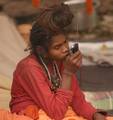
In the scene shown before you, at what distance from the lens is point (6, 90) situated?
2844mm

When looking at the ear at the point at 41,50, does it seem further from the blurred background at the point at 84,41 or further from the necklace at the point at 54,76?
the blurred background at the point at 84,41

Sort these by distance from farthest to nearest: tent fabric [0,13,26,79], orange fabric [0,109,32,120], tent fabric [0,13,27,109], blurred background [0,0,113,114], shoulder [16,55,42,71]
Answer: tent fabric [0,13,26,79] < blurred background [0,0,113,114] < tent fabric [0,13,27,109] < shoulder [16,55,42,71] < orange fabric [0,109,32,120]

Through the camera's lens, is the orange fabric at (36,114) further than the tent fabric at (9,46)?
No

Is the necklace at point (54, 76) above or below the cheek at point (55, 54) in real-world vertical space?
below

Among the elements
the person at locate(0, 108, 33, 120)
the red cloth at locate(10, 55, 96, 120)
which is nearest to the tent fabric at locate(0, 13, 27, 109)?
the red cloth at locate(10, 55, 96, 120)

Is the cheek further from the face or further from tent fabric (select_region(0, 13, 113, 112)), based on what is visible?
tent fabric (select_region(0, 13, 113, 112))

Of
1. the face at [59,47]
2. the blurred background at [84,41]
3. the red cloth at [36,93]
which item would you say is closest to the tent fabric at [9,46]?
the blurred background at [84,41]

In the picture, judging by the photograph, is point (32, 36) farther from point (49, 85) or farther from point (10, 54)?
point (10, 54)

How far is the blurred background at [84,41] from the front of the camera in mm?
3006

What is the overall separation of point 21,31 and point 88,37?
2.14ft

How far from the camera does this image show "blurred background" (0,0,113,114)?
3006mm

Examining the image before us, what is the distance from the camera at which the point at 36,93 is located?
1.85 m

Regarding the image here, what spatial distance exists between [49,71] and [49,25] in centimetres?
21

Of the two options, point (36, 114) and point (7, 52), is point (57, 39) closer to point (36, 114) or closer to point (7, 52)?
point (36, 114)
